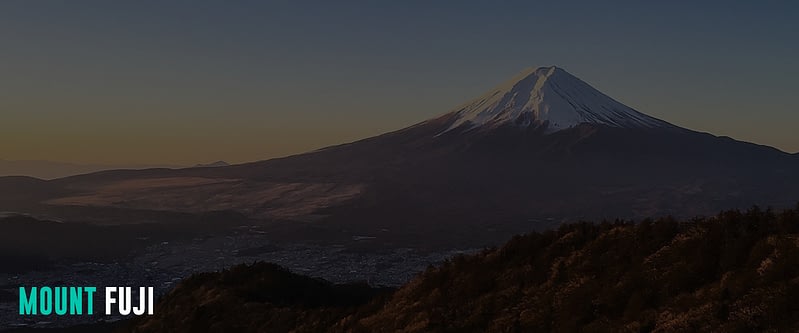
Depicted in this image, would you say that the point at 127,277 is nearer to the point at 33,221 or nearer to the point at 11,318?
the point at 11,318

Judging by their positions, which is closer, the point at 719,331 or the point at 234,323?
the point at 719,331

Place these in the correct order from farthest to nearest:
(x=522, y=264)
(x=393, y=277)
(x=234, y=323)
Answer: (x=393, y=277), (x=234, y=323), (x=522, y=264)

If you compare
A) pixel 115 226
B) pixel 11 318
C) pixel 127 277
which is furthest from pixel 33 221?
pixel 11 318

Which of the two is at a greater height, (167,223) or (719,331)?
(719,331)
